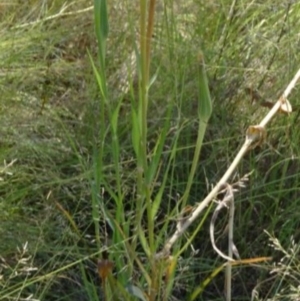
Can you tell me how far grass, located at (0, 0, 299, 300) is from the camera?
4.50 ft

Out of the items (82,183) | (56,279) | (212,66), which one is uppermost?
(212,66)

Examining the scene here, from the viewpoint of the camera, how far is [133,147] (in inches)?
54.5

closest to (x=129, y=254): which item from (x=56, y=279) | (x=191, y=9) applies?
(x=56, y=279)

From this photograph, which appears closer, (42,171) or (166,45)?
(42,171)

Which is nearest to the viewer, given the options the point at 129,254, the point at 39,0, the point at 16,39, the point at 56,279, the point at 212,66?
the point at 129,254

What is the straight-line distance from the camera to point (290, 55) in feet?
5.30

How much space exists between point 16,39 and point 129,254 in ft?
2.30

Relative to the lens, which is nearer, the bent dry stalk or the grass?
the bent dry stalk

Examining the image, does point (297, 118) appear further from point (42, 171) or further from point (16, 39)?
point (16, 39)

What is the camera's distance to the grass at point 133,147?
137 cm

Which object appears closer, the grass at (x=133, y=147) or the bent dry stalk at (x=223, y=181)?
the bent dry stalk at (x=223, y=181)

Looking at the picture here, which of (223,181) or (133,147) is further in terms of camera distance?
(133,147)

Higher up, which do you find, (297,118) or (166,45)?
(166,45)

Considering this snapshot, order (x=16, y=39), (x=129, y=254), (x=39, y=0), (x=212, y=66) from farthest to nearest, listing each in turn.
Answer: (x=39, y=0) → (x=16, y=39) → (x=212, y=66) → (x=129, y=254)
